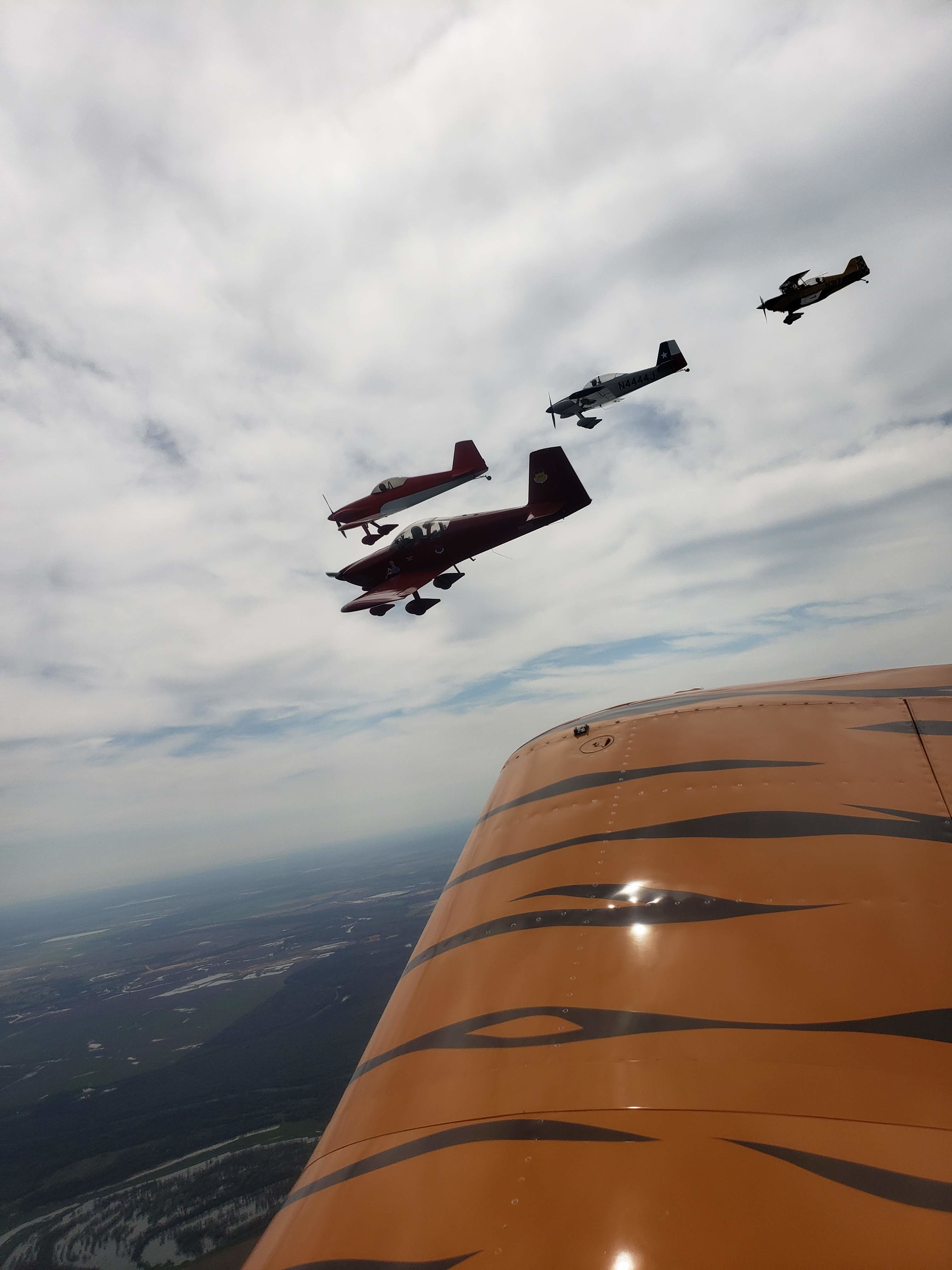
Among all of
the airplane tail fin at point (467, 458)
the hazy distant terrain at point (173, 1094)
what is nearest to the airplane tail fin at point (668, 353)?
the airplane tail fin at point (467, 458)

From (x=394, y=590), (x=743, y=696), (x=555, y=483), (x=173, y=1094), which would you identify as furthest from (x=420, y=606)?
(x=173, y=1094)

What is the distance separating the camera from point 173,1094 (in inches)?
3248

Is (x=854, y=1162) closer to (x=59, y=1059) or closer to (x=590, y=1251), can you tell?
Result: (x=590, y=1251)

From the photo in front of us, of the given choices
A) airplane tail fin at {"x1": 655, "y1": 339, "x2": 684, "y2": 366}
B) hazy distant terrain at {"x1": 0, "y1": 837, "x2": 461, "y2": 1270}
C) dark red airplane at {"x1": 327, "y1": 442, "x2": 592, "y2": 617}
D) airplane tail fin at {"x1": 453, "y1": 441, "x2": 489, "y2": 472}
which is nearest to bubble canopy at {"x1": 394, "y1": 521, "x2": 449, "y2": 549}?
A: dark red airplane at {"x1": 327, "y1": 442, "x2": 592, "y2": 617}

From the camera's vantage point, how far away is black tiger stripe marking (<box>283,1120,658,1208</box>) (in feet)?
6.90

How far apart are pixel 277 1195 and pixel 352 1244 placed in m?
75.8

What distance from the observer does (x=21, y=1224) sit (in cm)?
6312

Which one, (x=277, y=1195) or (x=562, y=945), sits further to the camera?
(x=277, y=1195)

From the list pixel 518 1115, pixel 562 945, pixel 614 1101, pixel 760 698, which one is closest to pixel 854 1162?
pixel 614 1101

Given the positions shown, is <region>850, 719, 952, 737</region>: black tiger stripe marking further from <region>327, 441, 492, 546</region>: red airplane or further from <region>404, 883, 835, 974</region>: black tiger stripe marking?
<region>327, 441, 492, 546</region>: red airplane

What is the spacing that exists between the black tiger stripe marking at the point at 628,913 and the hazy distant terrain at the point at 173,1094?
48.5 meters

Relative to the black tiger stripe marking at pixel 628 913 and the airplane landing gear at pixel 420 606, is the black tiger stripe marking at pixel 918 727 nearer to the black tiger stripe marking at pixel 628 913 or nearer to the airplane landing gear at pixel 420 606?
the black tiger stripe marking at pixel 628 913

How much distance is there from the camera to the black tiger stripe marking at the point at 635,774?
361cm

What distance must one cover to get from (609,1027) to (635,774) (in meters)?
1.62
